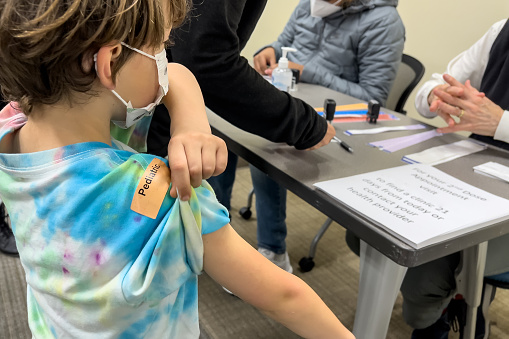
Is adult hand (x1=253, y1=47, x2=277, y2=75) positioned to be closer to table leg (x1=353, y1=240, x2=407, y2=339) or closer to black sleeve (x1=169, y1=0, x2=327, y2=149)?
black sleeve (x1=169, y1=0, x2=327, y2=149)

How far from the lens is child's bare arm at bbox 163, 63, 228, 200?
0.53m

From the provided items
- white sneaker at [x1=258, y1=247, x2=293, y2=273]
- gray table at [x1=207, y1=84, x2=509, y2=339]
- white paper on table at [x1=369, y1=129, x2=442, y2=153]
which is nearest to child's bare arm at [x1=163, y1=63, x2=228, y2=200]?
gray table at [x1=207, y1=84, x2=509, y2=339]

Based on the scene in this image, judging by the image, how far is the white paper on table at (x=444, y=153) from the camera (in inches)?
46.1

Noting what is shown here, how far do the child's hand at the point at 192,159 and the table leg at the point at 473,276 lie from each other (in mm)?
823

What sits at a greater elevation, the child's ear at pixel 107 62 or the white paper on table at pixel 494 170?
the child's ear at pixel 107 62

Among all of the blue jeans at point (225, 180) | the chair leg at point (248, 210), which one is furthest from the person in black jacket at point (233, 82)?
the chair leg at point (248, 210)

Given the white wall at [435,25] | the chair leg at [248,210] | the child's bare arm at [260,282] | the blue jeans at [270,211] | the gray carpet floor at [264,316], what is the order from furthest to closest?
the white wall at [435,25] < the chair leg at [248,210] < the blue jeans at [270,211] < the gray carpet floor at [264,316] < the child's bare arm at [260,282]

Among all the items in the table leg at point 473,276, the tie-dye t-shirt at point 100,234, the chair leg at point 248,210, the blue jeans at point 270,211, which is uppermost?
the tie-dye t-shirt at point 100,234

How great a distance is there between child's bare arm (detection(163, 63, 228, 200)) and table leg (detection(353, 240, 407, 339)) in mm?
489

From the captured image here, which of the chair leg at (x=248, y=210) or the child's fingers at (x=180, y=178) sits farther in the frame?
the chair leg at (x=248, y=210)

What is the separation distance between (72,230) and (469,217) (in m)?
0.74

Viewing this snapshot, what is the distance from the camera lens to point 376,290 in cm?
96

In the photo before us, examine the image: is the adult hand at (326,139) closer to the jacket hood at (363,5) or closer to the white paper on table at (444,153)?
the white paper on table at (444,153)

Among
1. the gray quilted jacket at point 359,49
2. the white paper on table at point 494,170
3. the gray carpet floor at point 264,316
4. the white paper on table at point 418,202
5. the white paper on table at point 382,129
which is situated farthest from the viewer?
the gray quilted jacket at point 359,49
